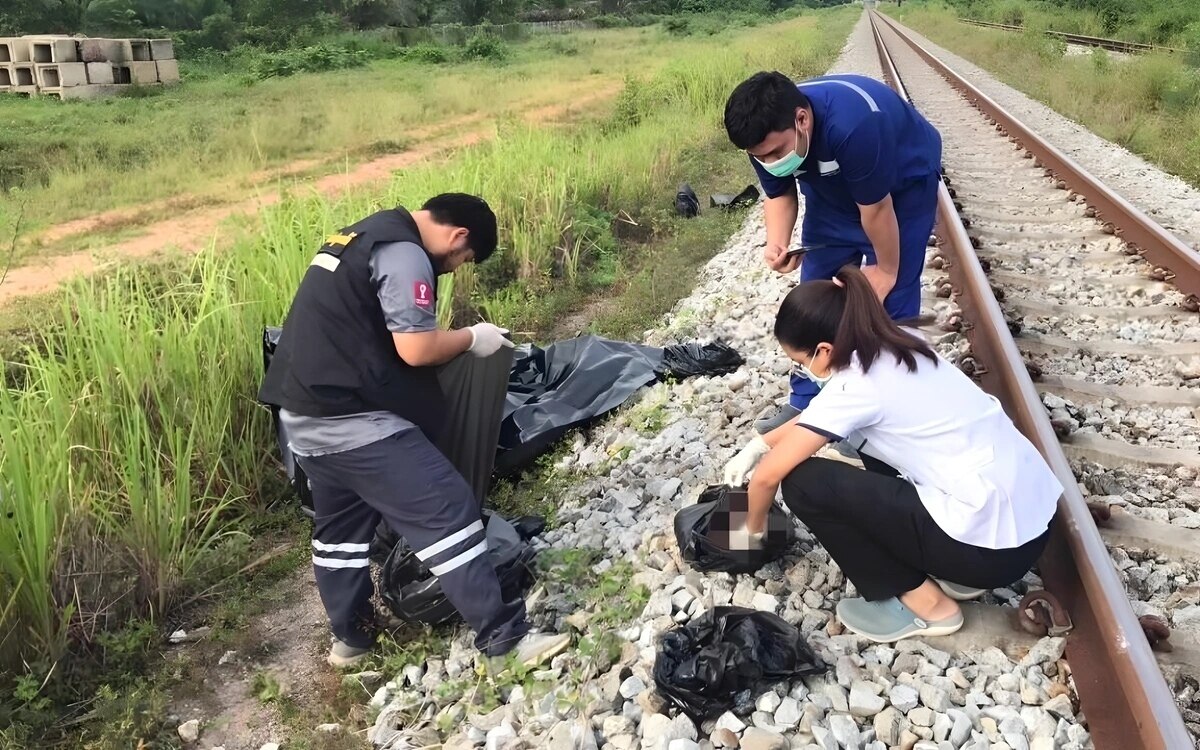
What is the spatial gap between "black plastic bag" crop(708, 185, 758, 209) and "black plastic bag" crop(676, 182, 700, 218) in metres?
0.20

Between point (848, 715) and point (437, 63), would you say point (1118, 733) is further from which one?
point (437, 63)

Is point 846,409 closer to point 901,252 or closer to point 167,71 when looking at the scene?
point 901,252

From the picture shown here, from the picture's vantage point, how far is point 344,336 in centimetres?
264

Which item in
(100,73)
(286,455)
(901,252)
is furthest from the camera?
(100,73)

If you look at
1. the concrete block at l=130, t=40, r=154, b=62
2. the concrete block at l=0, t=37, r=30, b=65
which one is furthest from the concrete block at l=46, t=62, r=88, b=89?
the concrete block at l=130, t=40, r=154, b=62

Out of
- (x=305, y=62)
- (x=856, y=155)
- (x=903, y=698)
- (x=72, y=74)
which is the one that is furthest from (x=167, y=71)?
(x=903, y=698)

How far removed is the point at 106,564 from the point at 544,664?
5.52ft

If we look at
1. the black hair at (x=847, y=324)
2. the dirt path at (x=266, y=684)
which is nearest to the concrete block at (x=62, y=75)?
the dirt path at (x=266, y=684)

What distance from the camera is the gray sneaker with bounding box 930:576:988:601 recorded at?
2.52 metres

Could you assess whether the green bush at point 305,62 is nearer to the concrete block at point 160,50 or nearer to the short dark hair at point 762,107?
the concrete block at point 160,50

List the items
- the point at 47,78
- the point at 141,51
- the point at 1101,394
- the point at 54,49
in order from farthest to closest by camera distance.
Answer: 1. the point at 141,51
2. the point at 47,78
3. the point at 54,49
4. the point at 1101,394

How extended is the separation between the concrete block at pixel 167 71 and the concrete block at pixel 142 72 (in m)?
0.20

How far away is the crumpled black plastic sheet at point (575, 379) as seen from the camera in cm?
402

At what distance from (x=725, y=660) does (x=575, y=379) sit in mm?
2363
